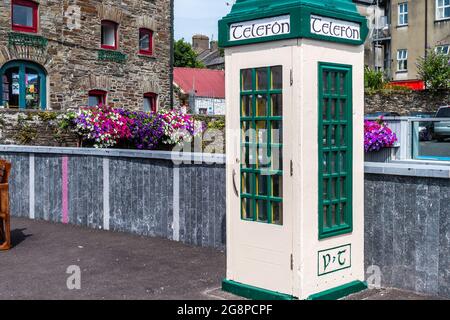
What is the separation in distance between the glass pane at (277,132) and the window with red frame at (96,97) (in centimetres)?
1753

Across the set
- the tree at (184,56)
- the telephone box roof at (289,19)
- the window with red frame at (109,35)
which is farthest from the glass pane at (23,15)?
the tree at (184,56)

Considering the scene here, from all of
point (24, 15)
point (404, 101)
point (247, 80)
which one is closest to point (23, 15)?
point (24, 15)

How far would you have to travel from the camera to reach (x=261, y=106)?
19.1 feet

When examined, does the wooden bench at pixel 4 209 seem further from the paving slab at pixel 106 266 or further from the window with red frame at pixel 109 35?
the window with red frame at pixel 109 35

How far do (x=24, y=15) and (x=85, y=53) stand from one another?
2.58 m

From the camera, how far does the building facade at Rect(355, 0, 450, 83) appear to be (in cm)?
3903

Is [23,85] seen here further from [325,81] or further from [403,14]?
[403,14]

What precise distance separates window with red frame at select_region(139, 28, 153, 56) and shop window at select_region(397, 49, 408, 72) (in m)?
22.8

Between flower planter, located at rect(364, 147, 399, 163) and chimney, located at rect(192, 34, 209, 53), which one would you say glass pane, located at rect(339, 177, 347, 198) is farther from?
chimney, located at rect(192, 34, 209, 53)

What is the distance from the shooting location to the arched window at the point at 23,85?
19750 mm

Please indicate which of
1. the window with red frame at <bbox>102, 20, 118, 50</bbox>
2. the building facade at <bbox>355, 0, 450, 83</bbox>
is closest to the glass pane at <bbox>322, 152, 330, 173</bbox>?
the window with red frame at <bbox>102, 20, 118, 50</bbox>

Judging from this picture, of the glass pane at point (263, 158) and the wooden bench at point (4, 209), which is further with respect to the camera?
the wooden bench at point (4, 209)

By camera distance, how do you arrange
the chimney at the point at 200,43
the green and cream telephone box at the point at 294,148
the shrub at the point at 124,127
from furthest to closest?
1. the chimney at the point at 200,43
2. the shrub at the point at 124,127
3. the green and cream telephone box at the point at 294,148
